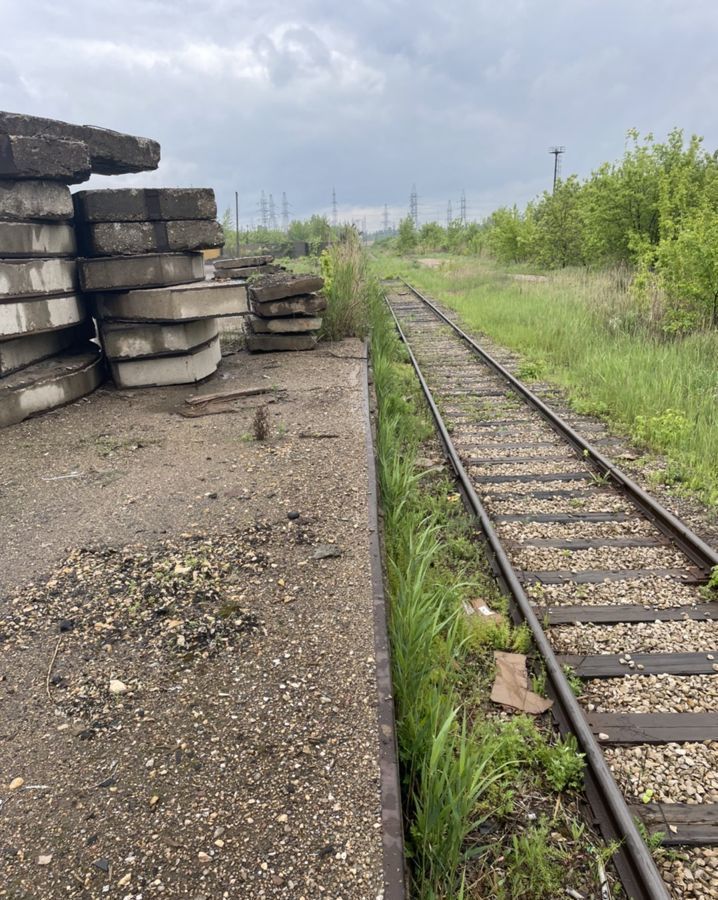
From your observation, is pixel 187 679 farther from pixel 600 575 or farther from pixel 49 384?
pixel 49 384

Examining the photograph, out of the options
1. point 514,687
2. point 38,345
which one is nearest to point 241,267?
point 38,345

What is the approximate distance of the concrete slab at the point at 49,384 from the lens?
6.23 metres

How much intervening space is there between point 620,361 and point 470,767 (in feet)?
26.2

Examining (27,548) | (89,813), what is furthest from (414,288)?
(89,813)

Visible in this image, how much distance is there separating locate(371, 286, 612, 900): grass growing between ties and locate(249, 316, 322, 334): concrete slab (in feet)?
19.5

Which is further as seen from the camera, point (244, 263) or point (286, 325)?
point (244, 263)

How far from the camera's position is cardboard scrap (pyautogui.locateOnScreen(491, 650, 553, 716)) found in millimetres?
3371

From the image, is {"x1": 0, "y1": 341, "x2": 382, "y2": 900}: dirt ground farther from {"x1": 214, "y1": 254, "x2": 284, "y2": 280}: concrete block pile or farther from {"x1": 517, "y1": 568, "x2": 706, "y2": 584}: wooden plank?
{"x1": 214, "y1": 254, "x2": 284, "y2": 280}: concrete block pile

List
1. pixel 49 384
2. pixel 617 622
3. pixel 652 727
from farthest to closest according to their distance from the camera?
pixel 49 384 < pixel 617 622 < pixel 652 727

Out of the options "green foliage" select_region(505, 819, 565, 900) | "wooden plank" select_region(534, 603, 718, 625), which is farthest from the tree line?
"green foliage" select_region(505, 819, 565, 900)

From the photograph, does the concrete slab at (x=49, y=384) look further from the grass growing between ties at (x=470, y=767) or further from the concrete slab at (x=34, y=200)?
the grass growing between ties at (x=470, y=767)

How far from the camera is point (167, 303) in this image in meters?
7.14

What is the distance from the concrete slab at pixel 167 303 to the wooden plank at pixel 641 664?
5.37 m

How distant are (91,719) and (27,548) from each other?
171 cm
